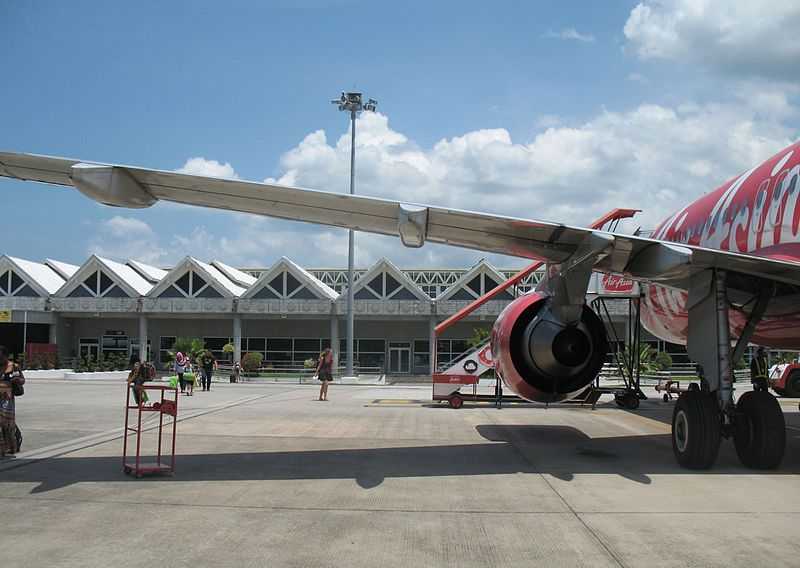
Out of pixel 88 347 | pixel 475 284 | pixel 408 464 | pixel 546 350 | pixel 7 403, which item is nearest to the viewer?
pixel 408 464

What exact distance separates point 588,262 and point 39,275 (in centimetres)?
4694

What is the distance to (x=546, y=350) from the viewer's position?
30.3 ft

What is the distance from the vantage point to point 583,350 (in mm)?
9297

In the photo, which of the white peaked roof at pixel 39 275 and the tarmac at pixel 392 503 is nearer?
the tarmac at pixel 392 503

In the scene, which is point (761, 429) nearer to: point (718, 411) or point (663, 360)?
point (718, 411)

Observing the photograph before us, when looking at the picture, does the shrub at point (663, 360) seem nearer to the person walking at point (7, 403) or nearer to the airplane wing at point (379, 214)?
the airplane wing at point (379, 214)

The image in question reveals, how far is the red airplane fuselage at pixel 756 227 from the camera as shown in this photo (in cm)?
850

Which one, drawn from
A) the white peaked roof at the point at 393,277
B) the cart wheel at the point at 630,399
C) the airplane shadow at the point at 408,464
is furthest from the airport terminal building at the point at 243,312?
the airplane shadow at the point at 408,464

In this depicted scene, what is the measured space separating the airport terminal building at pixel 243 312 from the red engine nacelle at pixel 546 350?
29672 mm

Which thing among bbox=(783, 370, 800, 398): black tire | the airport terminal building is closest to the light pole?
the airport terminal building

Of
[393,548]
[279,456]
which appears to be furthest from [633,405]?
[393,548]

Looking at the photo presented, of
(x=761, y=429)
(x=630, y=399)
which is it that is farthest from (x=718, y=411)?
(x=630, y=399)

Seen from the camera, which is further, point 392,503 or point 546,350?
point 546,350

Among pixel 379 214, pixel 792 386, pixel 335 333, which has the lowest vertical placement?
pixel 792 386
